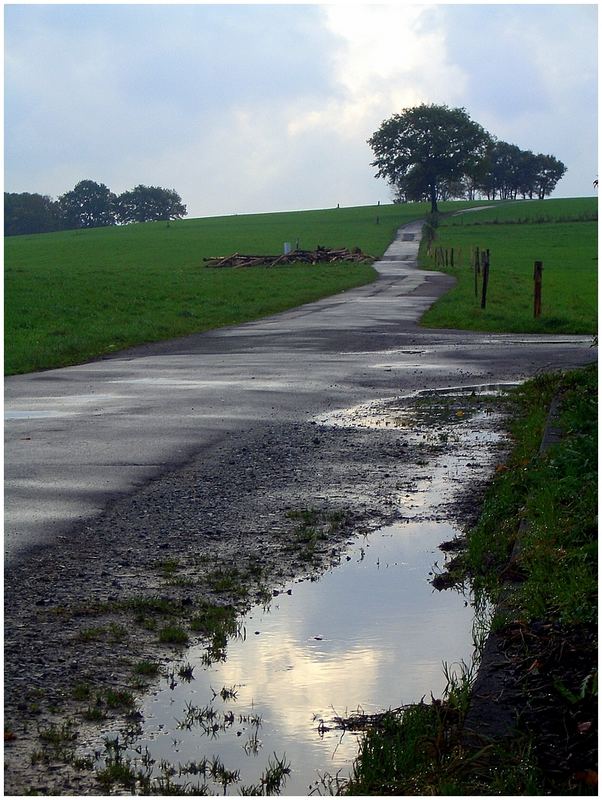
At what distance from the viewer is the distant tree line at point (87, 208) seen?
147750 millimetres

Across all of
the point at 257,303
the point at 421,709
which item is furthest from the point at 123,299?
the point at 421,709

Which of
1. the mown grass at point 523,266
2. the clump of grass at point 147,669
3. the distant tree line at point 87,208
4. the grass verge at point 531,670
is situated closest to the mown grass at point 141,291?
the mown grass at point 523,266

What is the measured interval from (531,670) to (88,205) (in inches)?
6122

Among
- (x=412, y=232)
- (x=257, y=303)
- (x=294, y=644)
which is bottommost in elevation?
(x=294, y=644)

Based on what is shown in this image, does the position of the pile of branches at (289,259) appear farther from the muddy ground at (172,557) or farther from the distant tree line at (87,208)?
the distant tree line at (87,208)

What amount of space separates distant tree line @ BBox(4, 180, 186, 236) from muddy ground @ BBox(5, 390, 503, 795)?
459 ft

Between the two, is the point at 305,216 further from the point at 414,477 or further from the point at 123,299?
the point at 414,477

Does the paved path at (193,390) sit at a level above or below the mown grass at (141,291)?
below

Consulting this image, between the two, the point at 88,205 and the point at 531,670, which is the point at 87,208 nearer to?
the point at 88,205

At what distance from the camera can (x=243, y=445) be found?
1058 cm

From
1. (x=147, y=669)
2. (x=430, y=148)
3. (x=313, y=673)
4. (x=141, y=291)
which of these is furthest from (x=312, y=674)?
(x=430, y=148)

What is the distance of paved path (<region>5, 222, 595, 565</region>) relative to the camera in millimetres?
8992

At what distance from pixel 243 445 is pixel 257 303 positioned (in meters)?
23.6

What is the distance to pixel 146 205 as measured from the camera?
162 meters
